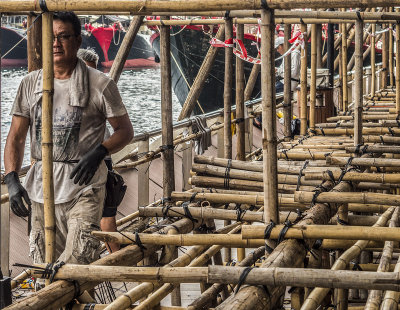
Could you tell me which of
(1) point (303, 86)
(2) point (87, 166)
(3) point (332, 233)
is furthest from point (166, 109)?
(1) point (303, 86)

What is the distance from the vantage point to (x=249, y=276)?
3.57 metres

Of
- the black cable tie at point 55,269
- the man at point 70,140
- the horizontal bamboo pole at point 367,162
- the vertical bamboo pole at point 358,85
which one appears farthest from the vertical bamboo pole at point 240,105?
the black cable tie at point 55,269

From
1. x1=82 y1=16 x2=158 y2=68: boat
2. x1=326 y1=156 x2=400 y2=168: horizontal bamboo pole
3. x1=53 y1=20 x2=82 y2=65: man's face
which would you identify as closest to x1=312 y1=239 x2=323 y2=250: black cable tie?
x1=326 y1=156 x2=400 y2=168: horizontal bamboo pole

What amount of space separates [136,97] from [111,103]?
50.1m

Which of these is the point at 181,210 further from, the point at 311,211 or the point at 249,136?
the point at 249,136

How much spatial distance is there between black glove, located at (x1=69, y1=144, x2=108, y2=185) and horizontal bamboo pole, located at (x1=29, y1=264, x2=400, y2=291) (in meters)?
0.71

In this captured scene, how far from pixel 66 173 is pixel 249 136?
7661 mm

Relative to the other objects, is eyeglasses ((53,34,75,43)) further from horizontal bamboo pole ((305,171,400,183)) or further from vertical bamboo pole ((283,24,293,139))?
vertical bamboo pole ((283,24,293,139))

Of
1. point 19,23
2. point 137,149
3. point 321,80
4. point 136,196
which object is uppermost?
point 19,23

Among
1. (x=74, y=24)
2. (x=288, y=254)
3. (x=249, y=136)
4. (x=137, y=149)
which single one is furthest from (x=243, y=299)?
(x=249, y=136)

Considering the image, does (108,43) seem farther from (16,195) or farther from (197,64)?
(16,195)

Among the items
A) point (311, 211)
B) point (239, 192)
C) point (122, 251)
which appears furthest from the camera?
point (239, 192)

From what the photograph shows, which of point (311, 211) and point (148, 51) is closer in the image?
point (311, 211)

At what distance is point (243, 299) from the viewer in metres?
3.46
